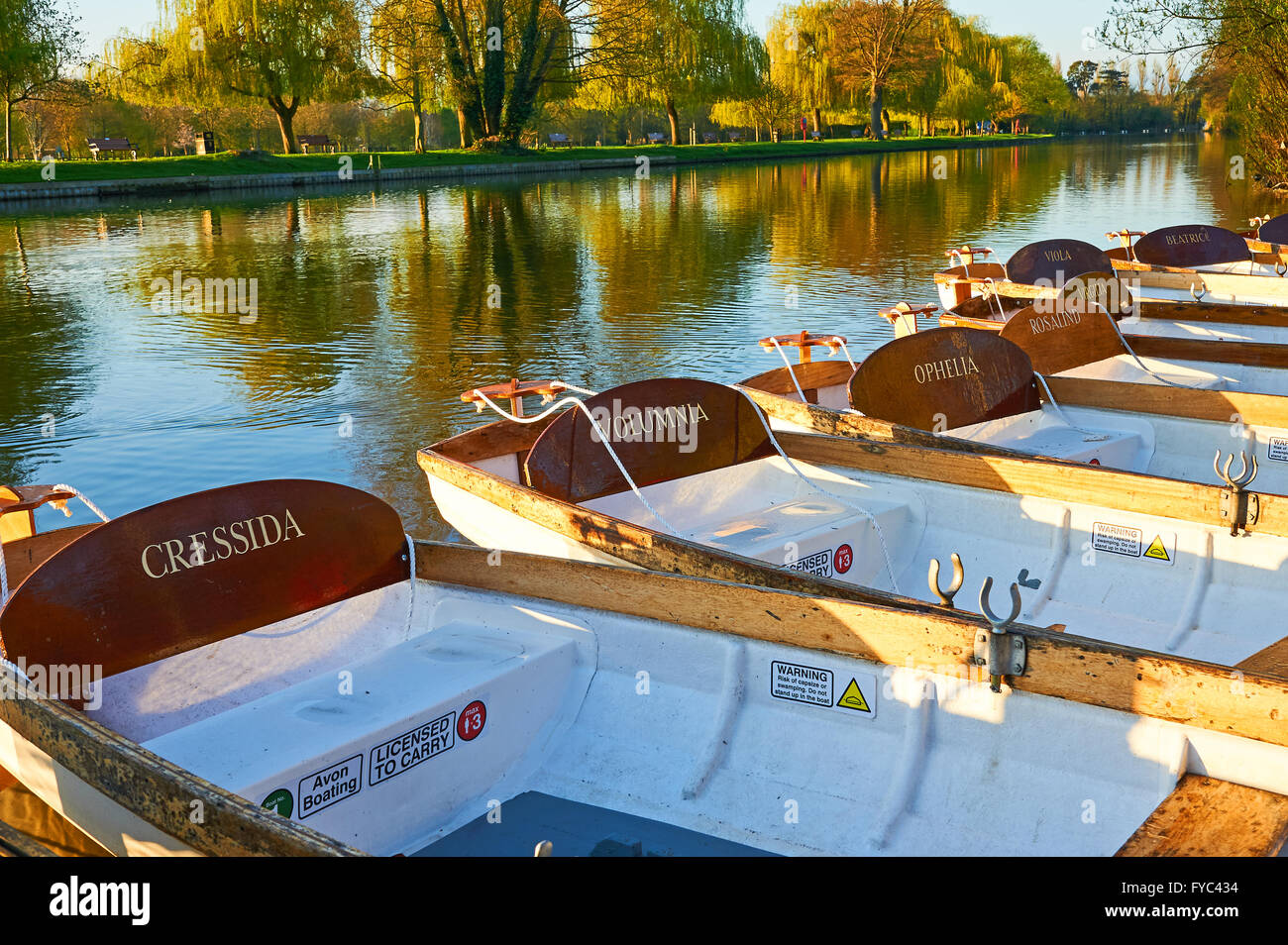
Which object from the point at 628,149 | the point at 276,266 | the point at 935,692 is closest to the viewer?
the point at 935,692

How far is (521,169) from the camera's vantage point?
48.4 m

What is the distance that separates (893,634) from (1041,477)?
5.99 feet

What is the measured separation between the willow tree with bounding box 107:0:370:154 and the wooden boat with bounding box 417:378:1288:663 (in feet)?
144

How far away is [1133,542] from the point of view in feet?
15.4

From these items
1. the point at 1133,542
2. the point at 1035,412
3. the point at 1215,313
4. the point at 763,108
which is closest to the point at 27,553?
the point at 1133,542

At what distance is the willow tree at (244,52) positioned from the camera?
146ft

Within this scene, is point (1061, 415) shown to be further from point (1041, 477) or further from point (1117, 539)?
point (1117, 539)

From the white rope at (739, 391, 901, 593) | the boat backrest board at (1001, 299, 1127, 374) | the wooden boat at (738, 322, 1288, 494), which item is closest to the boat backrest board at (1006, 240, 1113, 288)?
the boat backrest board at (1001, 299, 1127, 374)

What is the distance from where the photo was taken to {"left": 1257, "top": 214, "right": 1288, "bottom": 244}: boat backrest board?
1520 cm

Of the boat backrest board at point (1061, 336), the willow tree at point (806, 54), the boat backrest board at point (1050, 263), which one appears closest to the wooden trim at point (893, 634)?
the boat backrest board at point (1061, 336)

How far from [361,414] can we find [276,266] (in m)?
11.4

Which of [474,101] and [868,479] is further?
[474,101]
